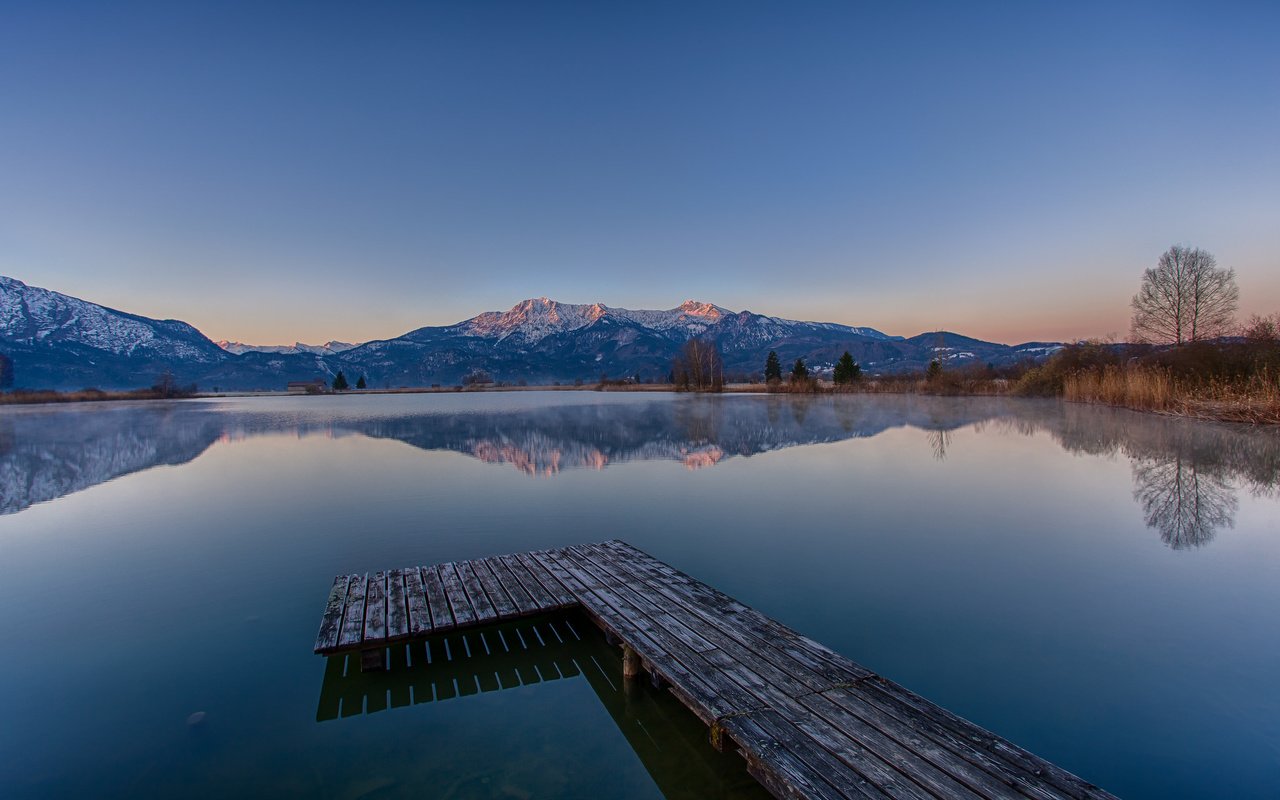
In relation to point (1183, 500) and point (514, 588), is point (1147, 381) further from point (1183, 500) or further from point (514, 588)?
point (514, 588)

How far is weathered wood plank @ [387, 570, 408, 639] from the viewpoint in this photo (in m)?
5.32

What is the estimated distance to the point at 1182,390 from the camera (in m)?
26.6

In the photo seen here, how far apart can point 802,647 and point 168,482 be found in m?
16.2

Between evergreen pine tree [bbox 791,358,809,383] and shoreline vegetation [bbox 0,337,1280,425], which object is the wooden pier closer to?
shoreline vegetation [bbox 0,337,1280,425]

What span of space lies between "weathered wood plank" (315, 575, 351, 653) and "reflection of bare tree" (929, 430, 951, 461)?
15139 mm

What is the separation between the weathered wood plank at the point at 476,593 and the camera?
569cm

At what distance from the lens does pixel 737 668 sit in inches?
Result: 172

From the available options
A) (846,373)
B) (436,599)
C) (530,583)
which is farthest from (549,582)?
(846,373)

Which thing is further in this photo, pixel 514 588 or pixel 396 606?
pixel 514 588

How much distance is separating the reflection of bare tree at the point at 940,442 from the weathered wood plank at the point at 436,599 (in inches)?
560

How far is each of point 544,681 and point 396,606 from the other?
183cm

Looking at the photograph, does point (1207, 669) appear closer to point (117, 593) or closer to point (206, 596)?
point (206, 596)

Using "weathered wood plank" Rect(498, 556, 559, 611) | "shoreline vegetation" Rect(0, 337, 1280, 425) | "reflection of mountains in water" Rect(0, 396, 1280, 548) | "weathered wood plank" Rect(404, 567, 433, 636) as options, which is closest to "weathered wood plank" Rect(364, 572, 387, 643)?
"weathered wood plank" Rect(404, 567, 433, 636)

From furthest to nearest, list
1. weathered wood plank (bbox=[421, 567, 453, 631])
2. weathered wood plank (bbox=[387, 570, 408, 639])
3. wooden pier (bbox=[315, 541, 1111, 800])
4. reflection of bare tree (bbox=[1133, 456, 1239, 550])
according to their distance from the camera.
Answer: reflection of bare tree (bbox=[1133, 456, 1239, 550]) → weathered wood plank (bbox=[421, 567, 453, 631]) → weathered wood plank (bbox=[387, 570, 408, 639]) → wooden pier (bbox=[315, 541, 1111, 800])
